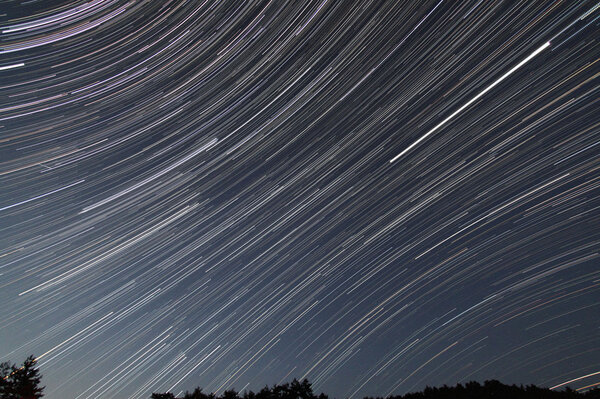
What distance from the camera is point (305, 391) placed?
63.0 ft

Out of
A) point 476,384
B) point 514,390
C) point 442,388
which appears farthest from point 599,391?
point 442,388

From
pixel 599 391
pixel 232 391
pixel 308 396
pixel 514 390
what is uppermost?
pixel 232 391

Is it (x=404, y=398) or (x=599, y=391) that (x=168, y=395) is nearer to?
(x=404, y=398)

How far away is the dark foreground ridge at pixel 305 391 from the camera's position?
13.1m

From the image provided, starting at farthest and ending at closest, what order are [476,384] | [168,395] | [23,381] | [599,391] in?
[168,395], [23,381], [476,384], [599,391]

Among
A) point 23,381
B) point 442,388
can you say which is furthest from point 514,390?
point 23,381

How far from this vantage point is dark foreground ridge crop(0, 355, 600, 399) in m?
13.1

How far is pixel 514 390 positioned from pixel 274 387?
13.7 m

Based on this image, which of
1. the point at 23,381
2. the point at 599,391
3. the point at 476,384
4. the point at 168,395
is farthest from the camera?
the point at 168,395

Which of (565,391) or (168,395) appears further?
(168,395)

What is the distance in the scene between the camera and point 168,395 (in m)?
18.4

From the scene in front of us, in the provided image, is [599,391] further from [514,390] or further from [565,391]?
[514,390]

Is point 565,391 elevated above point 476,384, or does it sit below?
below

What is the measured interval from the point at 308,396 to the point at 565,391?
1380cm
